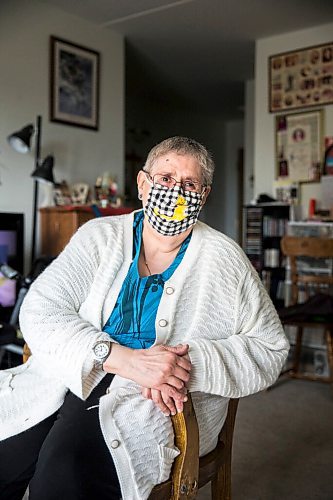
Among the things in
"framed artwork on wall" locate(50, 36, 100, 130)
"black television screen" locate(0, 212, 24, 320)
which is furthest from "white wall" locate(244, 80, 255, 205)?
"black television screen" locate(0, 212, 24, 320)

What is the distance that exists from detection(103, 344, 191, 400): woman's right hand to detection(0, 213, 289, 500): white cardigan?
34mm

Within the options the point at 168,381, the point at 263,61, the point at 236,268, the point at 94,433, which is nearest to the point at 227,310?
the point at 236,268

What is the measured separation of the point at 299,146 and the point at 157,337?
3878 millimetres

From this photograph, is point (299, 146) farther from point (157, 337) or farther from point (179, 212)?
point (157, 337)

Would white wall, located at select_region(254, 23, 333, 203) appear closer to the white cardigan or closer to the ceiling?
the ceiling

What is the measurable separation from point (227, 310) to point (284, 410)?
174cm

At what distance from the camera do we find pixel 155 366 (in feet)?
3.61

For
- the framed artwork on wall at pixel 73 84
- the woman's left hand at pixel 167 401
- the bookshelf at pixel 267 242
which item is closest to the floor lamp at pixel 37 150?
the framed artwork on wall at pixel 73 84

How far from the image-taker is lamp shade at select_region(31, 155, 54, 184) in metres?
3.63

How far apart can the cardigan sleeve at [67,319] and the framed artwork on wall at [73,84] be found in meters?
3.04

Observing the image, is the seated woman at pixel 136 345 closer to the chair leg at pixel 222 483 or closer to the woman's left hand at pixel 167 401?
the woman's left hand at pixel 167 401

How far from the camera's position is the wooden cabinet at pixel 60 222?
12.0 ft

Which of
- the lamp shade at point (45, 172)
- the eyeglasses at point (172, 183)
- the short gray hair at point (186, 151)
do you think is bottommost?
the eyeglasses at point (172, 183)

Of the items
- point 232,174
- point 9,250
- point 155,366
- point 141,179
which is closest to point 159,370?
point 155,366
